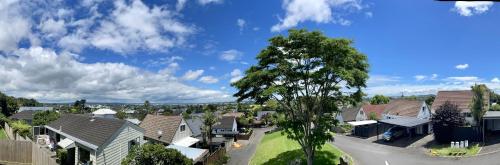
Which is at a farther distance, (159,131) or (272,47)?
(159,131)

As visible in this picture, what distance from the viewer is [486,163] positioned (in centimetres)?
3070

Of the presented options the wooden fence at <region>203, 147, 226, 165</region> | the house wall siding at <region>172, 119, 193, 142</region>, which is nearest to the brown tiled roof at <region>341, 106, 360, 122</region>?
the house wall siding at <region>172, 119, 193, 142</region>

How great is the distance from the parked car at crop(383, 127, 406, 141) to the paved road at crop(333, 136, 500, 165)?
2.44 meters

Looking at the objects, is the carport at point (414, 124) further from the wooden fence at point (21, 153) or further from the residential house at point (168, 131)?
the wooden fence at point (21, 153)

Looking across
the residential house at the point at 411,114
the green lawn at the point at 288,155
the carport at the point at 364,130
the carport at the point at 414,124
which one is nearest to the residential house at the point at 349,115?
the residential house at the point at 411,114

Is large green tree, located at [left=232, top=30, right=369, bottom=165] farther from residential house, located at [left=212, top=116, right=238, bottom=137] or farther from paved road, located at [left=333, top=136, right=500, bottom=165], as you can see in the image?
residential house, located at [left=212, top=116, right=238, bottom=137]

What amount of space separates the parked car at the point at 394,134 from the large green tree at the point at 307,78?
56.4 ft

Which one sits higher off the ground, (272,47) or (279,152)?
(272,47)

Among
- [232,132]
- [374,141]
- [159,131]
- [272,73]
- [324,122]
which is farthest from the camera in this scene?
[232,132]

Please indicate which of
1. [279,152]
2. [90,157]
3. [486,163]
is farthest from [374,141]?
A: [90,157]

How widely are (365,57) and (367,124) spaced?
3292cm

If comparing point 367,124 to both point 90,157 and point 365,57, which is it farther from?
point 90,157

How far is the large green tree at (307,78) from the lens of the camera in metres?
27.2

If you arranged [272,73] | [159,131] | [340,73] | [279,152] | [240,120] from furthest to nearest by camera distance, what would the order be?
[240,120] < [159,131] < [279,152] < [272,73] < [340,73]
